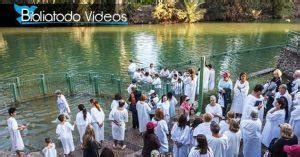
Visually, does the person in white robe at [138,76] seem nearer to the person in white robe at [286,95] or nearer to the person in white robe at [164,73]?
the person in white robe at [164,73]

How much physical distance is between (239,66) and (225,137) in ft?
58.3

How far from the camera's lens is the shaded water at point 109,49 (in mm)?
17766

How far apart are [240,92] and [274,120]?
3390mm

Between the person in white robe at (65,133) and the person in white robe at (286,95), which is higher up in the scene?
the person in white robe at (286,95)

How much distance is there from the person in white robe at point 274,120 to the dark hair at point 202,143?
311cm

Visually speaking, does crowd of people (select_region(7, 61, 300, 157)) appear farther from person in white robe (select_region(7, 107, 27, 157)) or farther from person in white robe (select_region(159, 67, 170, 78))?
person in white robe (select_region(159, 67, 170, 78))

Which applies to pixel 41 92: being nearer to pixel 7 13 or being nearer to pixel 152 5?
pixel 7 13

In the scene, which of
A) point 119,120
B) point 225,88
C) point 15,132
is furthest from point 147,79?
point 15,132

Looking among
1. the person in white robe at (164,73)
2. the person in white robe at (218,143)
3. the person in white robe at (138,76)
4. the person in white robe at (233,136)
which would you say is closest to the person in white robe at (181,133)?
the person in white robe at (233,136)

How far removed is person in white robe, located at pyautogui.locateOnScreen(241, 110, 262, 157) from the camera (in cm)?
971

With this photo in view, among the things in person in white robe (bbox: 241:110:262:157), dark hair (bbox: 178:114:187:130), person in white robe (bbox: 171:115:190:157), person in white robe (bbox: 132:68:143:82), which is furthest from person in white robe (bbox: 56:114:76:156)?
person in white robe (bbox: 132:68:143:82)

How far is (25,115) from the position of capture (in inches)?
659

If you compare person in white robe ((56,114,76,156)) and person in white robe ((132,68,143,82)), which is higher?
person in white robe ((132,68,143,82))

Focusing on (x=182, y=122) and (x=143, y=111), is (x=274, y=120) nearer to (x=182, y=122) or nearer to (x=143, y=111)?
Result: (x=182, y=122)
